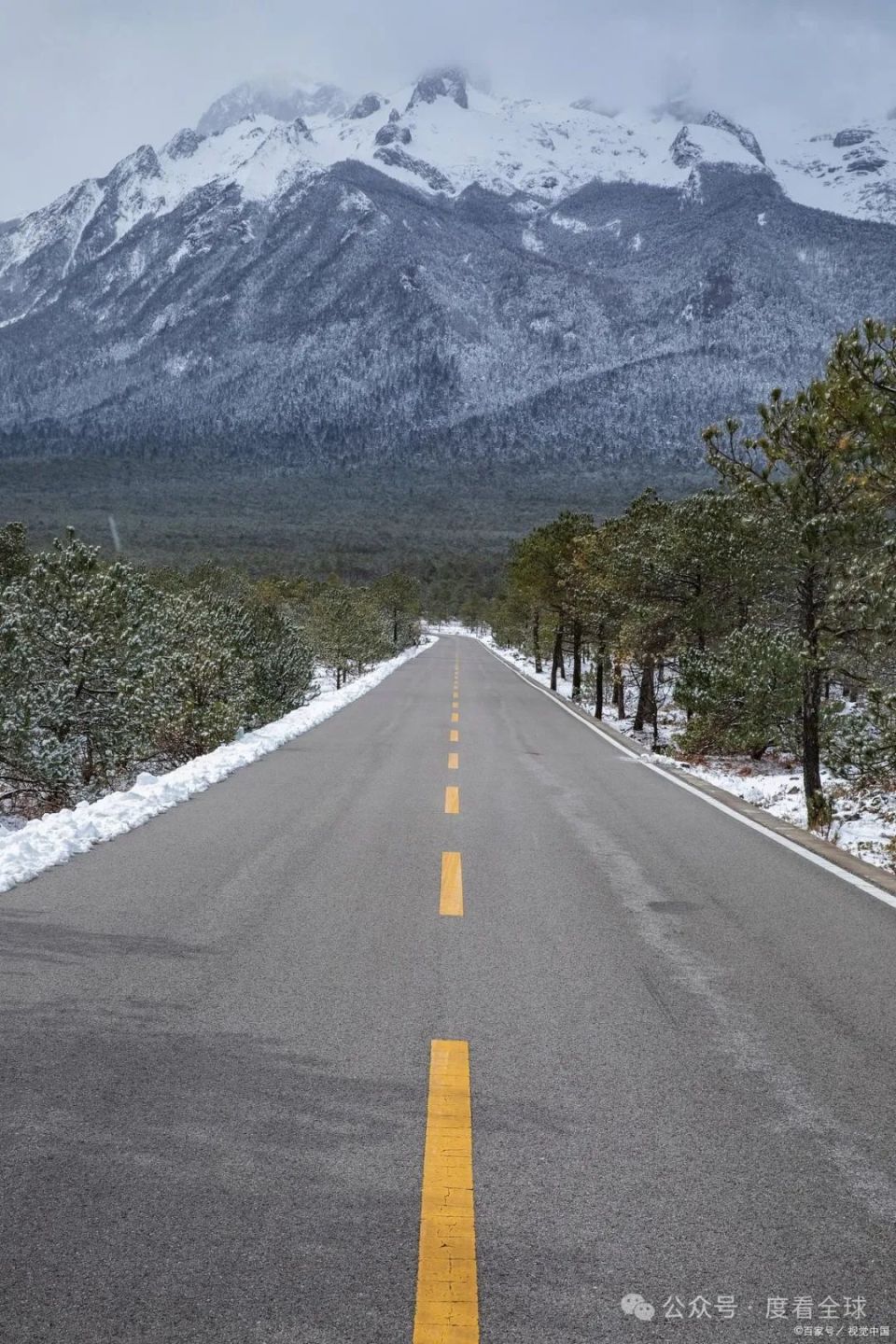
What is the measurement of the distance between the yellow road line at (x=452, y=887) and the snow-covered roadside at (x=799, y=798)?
405cm

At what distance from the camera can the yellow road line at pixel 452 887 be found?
251 inches

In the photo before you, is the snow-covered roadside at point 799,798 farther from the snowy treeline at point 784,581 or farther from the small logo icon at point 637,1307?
the small logo icon at point 637,1307

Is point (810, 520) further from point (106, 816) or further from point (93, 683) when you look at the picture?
point (93, 683)

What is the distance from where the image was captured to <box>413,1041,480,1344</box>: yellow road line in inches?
92.8

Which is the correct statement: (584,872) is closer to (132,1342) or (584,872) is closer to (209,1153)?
(209,1153)

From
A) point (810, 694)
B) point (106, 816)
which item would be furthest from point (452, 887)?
point (810, 694)

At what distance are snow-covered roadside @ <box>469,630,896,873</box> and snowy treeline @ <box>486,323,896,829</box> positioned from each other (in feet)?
1.12

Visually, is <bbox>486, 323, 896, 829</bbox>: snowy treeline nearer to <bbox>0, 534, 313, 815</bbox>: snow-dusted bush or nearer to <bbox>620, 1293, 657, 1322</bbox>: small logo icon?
<bbox>620, 1293, 657, 1322</bbox>: small logo icon

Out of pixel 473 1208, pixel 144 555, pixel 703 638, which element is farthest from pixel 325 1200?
pixel 144 555

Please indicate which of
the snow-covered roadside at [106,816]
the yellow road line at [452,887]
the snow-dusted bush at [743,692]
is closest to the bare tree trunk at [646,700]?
the snow-dusted bush at [743,692]

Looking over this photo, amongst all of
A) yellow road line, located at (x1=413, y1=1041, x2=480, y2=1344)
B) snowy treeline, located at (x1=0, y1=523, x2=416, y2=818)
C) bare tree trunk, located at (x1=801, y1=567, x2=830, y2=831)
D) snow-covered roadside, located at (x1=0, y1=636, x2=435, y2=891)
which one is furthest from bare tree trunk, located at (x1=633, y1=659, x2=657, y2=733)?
yellow road line, located at (x1=413, y1=1041, x2=480, y2=1344)

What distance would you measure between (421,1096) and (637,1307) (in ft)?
4.25

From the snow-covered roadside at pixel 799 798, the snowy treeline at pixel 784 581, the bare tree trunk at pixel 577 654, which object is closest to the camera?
the snowy treeline at pixel 784 581

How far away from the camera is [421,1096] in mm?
3568
